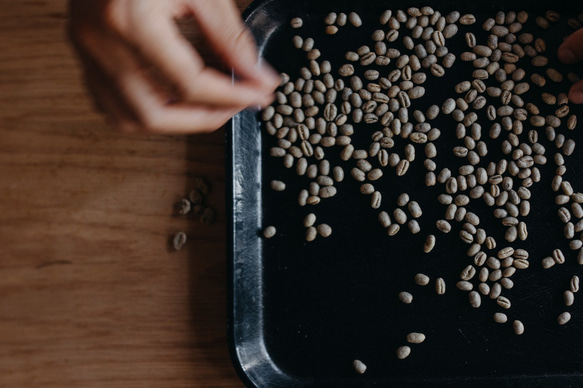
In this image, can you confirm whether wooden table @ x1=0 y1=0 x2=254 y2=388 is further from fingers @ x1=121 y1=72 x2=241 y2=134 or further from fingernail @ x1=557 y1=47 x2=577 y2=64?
fingernail @ x1=557 y1=47 x2=577 y2=64

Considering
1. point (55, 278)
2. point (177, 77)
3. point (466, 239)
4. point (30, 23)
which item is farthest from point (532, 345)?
point (30, 23)

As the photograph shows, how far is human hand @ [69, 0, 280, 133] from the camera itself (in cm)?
56

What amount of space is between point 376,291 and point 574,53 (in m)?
0.49

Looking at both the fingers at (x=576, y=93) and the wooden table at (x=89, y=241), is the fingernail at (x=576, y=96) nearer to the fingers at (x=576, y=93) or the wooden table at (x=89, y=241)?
the fingers at (x=576, y=93)

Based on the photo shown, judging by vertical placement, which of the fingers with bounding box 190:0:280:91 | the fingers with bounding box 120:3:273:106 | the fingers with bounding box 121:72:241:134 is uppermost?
the fingers with bounding box 190:0:280:91

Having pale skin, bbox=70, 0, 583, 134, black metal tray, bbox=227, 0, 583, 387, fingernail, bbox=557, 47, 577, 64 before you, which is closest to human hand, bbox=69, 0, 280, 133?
pale skin, bbox=70, 0, 583, 134

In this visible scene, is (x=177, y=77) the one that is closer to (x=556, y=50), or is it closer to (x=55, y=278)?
(x=55, y=278)

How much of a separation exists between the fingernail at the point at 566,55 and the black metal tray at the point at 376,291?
0.01 meters

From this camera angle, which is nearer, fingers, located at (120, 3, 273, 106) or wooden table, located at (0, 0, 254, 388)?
fingers, located at (120, 3, 273, 106)

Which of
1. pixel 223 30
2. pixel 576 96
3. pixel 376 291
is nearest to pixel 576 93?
pixel 576 96

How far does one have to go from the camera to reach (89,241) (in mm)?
877

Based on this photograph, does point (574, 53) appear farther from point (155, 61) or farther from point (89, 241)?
point (89, 241)

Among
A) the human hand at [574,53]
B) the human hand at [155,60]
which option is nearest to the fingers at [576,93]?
the human hand at [574,53]

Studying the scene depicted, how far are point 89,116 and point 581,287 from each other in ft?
2.85
